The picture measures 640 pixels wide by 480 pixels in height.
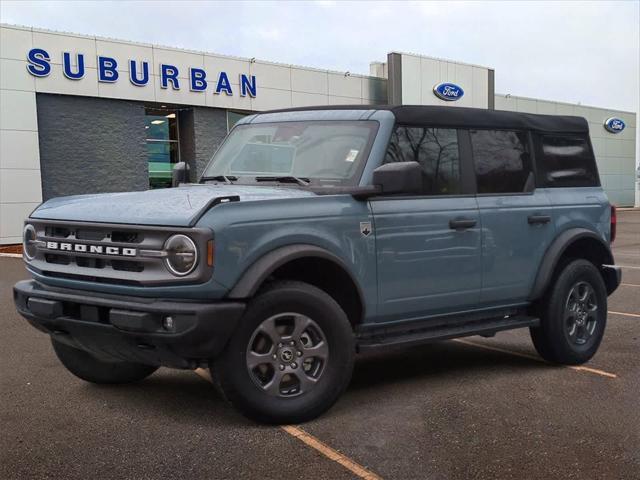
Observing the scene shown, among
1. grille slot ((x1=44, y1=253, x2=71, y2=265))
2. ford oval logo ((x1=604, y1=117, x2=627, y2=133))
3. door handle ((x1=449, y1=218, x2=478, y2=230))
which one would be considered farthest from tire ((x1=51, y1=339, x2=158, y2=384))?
ford oval logo ((x1=604, y1=117, x2=627, y2=133))

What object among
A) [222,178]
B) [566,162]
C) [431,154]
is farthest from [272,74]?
[431,154]

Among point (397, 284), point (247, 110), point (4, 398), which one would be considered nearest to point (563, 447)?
point (397, 284)

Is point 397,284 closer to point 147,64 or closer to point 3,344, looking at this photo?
point 3,344

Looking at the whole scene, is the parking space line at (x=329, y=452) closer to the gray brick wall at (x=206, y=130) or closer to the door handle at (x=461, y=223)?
the door handle at (x=461, y=223)

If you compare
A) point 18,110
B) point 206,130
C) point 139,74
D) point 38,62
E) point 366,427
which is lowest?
point 366,427

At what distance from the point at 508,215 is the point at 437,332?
1.13 metres

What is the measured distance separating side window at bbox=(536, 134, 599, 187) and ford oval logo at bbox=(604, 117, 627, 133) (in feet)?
Answer: 129

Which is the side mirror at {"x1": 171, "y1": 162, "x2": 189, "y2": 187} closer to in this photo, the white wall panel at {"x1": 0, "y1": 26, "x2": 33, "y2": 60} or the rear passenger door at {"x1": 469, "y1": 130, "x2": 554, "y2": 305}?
the rear passenger door at {"x1": 469, "y1": 130, "x2": 554, "y2": 305}

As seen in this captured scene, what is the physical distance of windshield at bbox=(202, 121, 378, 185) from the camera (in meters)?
4.87

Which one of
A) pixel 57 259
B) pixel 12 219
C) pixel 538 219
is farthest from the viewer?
pixel 12 219

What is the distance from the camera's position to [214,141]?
81.1 feet

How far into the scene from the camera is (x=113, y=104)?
22.1 m

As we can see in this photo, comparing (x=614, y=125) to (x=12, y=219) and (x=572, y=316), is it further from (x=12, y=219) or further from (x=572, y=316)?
(x=572, y=316)

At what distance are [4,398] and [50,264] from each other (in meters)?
1.18
